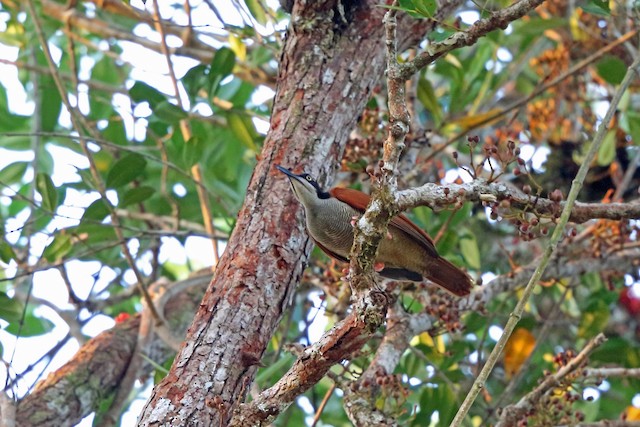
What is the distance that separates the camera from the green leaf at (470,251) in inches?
232

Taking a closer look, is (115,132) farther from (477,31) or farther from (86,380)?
(477,31)

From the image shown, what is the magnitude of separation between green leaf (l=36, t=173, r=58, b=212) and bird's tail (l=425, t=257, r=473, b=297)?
7.03 ft

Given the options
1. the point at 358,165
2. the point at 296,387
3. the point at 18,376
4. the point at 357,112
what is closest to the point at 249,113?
the point at 358,165

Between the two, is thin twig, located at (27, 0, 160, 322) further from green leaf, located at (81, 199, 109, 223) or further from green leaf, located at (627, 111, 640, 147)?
green leaf, located at (627, 111, 640, 147)

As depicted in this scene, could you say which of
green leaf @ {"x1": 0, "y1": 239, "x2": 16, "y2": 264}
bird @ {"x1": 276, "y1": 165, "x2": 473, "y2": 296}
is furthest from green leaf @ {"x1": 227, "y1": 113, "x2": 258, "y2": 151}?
green leaf @ {"x1": 0, "y1": 239, "x2": 16, "y2": 264}

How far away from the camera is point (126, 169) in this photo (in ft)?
16.7

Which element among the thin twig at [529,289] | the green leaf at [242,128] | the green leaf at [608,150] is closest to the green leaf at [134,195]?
the green leaf at [242,128]

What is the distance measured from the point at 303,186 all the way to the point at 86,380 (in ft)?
6.67

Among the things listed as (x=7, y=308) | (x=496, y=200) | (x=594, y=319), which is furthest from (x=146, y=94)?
(x=594, y=319)

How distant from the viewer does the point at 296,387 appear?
2.91m

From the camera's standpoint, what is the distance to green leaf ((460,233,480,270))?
589 centimetres

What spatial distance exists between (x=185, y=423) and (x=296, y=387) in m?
0.38

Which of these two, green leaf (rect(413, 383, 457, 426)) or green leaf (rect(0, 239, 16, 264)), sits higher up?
green leaf (rect(413, 383, 457, 426))

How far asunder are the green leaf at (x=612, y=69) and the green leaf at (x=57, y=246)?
3.60m
